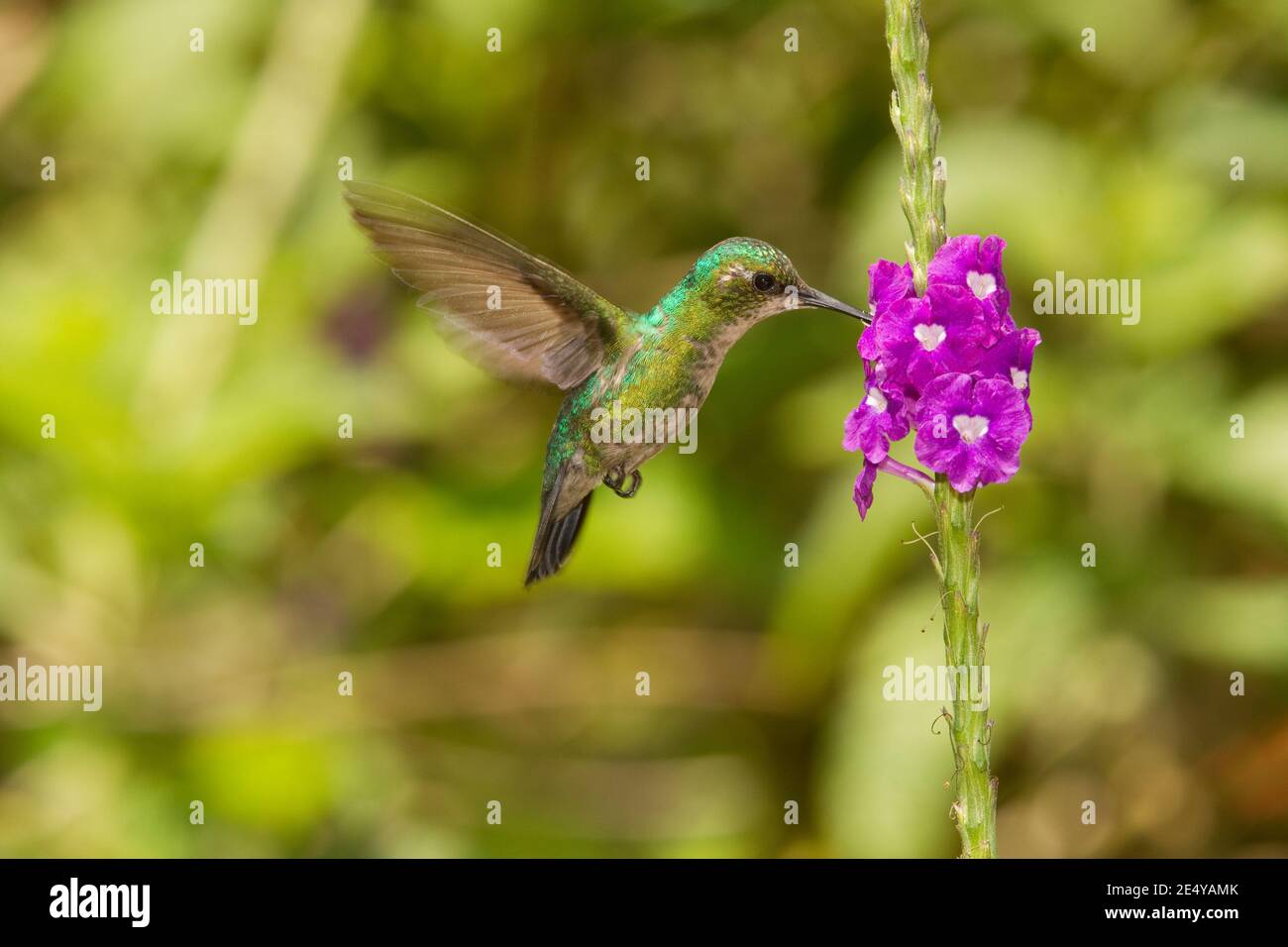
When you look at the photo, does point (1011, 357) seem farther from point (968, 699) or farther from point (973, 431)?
point (968, 699)

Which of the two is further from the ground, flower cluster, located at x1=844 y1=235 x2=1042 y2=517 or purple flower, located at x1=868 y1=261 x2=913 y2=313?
purple flower, located at x1=868 y1=261 x2=913 y2=313

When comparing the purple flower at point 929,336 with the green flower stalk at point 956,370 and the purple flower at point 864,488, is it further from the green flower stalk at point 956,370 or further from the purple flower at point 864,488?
the purple flower at point 864,488

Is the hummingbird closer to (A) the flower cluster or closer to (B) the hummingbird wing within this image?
(B) the hummingbird wing

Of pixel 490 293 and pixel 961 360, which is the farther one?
pixel 490 293

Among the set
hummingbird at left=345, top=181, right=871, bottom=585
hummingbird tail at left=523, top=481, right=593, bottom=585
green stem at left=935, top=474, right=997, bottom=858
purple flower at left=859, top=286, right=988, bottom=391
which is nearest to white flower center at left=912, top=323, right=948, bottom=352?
purple flower at left=859, top=286, right=988, bottom=391

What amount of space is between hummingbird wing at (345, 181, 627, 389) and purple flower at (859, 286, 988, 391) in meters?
0.64

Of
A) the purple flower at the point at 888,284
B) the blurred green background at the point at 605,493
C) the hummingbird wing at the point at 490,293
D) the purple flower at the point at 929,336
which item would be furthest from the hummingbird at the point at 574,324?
the blurred green background at the point at 605,493

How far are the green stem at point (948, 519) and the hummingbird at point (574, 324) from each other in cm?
34

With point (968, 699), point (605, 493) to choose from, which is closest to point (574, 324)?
point (968, 699)

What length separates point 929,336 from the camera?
130 centimetres

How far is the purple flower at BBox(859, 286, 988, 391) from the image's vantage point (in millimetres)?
1277

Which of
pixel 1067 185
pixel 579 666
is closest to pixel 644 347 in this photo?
pixel 1067 185

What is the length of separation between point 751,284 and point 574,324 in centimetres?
33

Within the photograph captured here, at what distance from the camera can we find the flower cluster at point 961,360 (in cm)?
128
